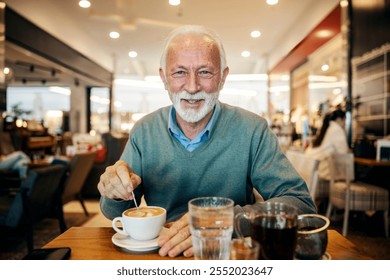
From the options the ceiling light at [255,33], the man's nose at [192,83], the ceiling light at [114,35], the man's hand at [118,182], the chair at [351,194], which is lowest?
the chair at [351,194]

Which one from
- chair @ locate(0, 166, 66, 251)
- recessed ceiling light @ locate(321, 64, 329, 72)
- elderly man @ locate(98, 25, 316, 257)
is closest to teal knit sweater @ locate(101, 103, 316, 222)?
elderly man @ locate(98, 25, 316, 257)

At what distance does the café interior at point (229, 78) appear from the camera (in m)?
1.14

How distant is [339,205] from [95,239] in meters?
2.47

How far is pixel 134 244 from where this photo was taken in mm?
643

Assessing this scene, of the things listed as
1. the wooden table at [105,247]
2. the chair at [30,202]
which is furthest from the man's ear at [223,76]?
the chair at [30,202]

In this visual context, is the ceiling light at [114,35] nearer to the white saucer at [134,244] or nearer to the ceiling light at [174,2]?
the ceiling light at [174,2]

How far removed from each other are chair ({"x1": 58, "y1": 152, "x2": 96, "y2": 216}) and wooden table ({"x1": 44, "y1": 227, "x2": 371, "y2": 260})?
2.05 m

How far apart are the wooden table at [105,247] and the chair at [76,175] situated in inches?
80.8

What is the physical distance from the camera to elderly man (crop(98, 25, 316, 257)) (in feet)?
2.97

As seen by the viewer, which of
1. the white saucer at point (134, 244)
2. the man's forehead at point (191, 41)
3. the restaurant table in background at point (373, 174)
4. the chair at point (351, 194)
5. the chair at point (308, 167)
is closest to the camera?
the white saucer at point (134, 244)

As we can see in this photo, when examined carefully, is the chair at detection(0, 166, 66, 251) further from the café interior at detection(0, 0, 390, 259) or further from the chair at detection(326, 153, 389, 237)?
the chair at detection(326, 153, 389, 237)

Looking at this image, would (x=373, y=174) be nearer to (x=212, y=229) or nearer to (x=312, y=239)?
(x=312, y=239)

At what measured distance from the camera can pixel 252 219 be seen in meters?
0.56
